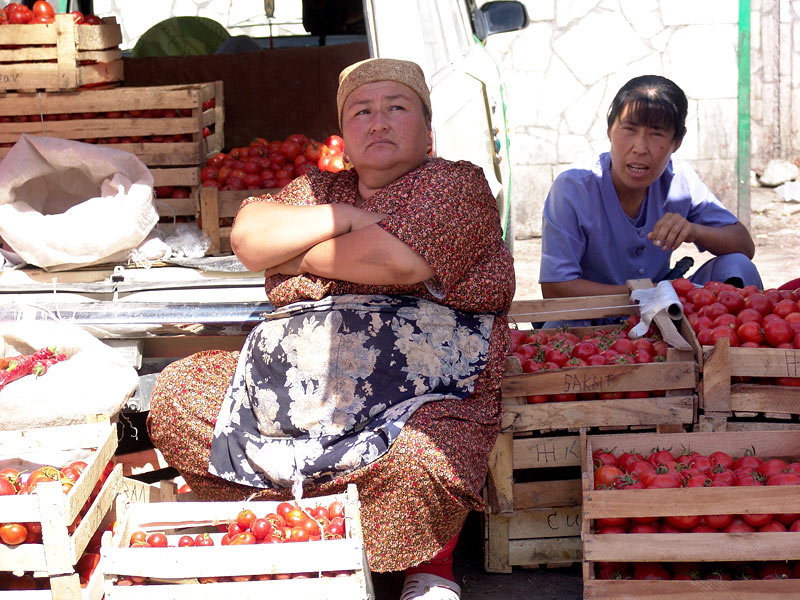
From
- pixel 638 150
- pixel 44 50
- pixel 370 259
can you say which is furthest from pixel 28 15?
pixel 638 150

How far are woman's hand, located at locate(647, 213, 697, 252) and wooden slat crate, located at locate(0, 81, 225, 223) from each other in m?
2.04

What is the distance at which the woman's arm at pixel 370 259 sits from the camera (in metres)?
2.93

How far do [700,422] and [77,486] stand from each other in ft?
6.23

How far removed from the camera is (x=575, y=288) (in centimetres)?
399

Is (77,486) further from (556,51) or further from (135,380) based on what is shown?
(556,51)

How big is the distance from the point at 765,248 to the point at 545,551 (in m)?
5.66

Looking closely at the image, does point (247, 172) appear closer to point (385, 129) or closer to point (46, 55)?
point (46, 55)

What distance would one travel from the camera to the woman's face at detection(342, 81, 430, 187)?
314 centimetres

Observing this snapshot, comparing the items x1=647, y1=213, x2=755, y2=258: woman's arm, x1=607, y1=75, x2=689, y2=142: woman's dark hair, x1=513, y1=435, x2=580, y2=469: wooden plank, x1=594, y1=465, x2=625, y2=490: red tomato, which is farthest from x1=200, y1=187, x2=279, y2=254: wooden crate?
x1=594, y1=465, x2=625, y2=490: red tomato

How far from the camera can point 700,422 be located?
3172 mm

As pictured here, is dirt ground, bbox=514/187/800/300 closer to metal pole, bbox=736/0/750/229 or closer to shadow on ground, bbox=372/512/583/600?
metal pole, bbox=736/0/750/229

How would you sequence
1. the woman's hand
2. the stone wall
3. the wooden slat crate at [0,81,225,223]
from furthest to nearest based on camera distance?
the stone wall, the wooden slat crate at [0,81,225,223], the woman's hand

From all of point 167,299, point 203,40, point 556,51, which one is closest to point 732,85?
point 556,51

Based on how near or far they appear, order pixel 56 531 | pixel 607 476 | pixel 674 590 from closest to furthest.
→ pixel 56 531
pixel 674 590
pixel 607 476
